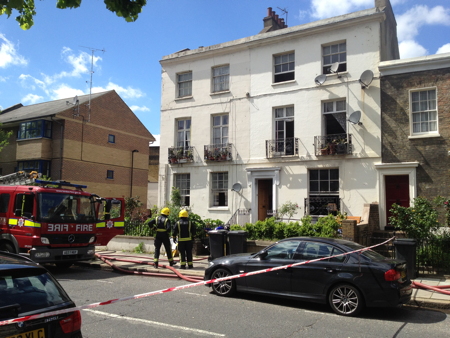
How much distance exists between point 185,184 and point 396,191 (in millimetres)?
10497

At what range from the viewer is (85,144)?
2928 centimetres

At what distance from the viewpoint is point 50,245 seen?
10906 mm

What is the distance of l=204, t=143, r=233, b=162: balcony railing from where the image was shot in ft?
63.6

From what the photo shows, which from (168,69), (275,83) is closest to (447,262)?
(275,83)

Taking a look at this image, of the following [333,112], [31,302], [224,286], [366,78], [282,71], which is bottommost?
[224,286]

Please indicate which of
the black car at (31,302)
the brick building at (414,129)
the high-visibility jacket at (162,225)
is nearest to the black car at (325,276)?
the high-visibility jacket at (162,225)

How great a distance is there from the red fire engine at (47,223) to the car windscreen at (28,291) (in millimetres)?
7738

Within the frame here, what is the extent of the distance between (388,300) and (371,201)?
381 inches

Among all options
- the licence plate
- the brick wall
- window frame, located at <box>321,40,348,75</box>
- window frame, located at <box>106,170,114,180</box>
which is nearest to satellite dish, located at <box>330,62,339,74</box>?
window frame, located at <box>321,40,348,75</box>

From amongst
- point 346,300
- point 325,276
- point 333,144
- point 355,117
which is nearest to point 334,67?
point 355,117

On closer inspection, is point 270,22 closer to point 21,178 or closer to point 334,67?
point 334,67

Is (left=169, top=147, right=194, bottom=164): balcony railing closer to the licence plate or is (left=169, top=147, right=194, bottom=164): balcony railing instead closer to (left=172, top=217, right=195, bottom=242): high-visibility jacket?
(left=172, top=217, right=195, bottom=242): high-visibility jacket

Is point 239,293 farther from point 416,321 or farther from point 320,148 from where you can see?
point 320,148

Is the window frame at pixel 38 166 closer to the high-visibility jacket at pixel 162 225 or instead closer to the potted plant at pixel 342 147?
the high-visibility jacket at pixel 162 225
